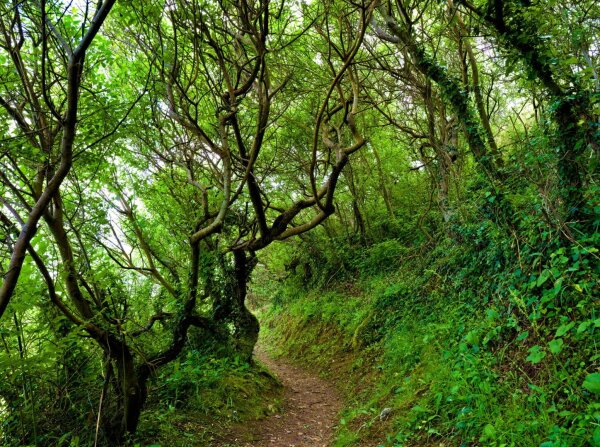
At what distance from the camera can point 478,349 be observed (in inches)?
165

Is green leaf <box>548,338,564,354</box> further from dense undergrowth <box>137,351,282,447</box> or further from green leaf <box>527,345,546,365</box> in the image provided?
dense undergrowth <box>137,351,282,447</box>

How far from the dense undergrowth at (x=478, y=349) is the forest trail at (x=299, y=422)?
361 millimetres

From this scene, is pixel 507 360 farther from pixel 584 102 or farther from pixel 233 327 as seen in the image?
pixel 233 327

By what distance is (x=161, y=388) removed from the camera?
18.8ft

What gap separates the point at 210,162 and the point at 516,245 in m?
5.46

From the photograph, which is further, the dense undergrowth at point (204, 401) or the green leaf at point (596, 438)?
the dense undergrowth at point (204, 401)

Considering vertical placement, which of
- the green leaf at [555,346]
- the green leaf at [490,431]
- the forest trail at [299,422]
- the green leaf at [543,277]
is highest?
the green leaf at [543,277]

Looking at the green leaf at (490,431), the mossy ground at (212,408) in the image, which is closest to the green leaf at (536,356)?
the green leaf at (490,431)

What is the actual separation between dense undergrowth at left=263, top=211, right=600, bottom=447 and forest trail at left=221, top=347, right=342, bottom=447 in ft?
1.18

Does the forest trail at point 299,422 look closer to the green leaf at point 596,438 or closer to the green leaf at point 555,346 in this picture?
the green leaf at point 555,346

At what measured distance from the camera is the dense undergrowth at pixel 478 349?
2.96 metres

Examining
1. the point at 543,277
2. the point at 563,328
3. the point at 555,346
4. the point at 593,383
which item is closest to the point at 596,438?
the point at 593,383

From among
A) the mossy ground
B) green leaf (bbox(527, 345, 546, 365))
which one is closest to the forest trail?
the mossy ground

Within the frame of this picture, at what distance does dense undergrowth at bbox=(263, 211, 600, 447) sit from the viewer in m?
2.96
